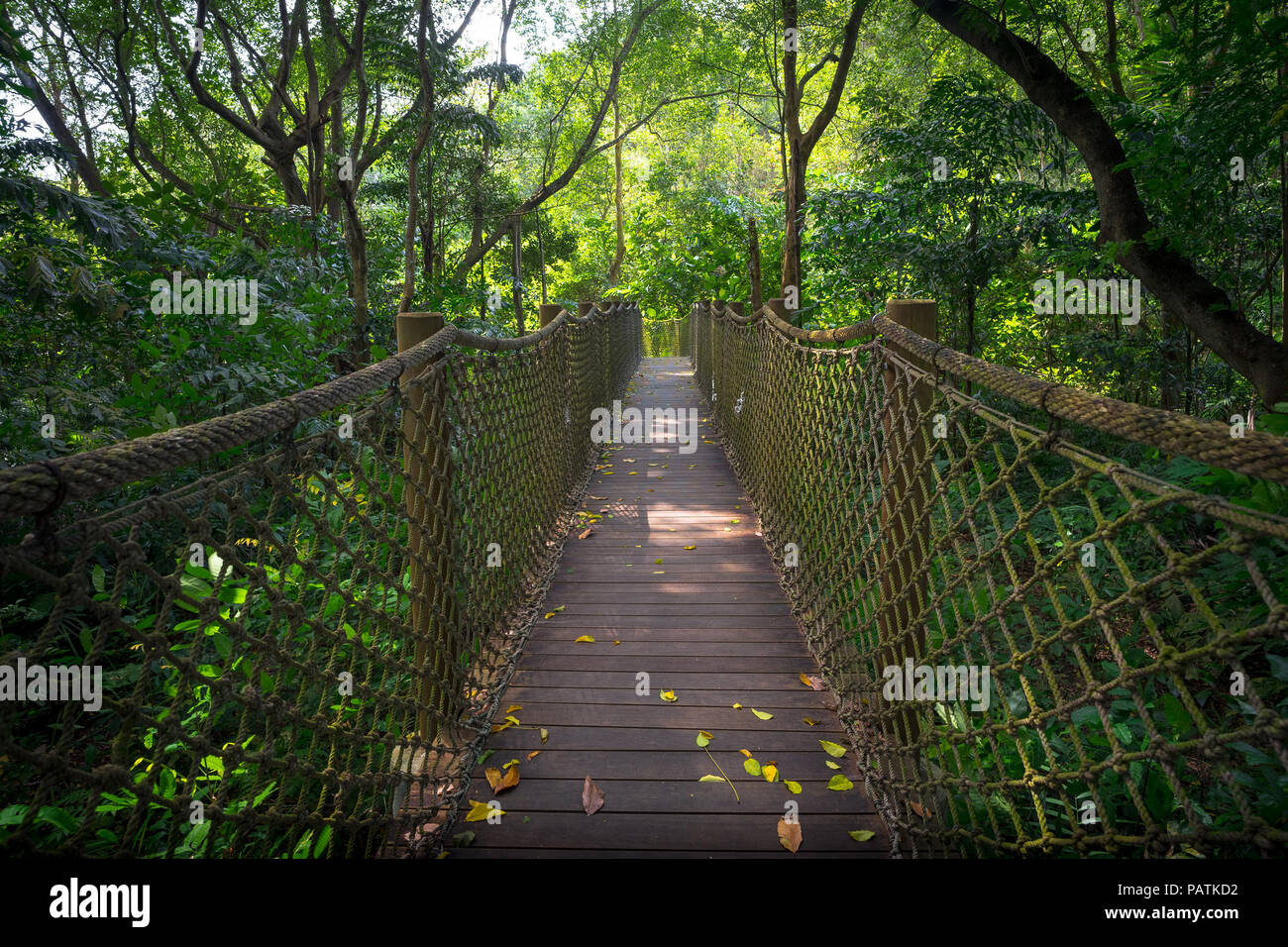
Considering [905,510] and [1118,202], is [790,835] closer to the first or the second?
[905,510]

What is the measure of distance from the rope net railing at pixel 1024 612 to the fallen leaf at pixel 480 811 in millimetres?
902

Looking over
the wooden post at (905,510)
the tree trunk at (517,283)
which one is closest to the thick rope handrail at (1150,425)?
the wooden post at (905,510)

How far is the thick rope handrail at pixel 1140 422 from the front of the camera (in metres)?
0.76

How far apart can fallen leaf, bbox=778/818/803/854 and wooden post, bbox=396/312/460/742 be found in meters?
0.87

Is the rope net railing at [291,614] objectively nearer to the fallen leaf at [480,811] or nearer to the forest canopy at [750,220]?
the fallen leaf at [480,811]

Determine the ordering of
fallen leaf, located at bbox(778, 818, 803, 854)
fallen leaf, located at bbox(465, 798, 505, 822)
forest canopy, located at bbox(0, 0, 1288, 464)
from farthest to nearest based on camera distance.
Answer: forest canopy, located at bbox(0, 0, 1288, 464) → fallen leaf, located at bbox(465, 798, 505, 822) → fallen leaf, located at bbox(778, 818, 803, 854)

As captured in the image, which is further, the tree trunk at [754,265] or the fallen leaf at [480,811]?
the tree trunk at [754,265]

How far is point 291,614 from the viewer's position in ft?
4.09

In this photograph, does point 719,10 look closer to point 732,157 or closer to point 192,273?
point 192,273

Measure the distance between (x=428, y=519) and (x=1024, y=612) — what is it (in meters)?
1.39

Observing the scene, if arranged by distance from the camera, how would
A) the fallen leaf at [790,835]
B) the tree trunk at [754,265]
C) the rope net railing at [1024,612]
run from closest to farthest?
1. the rope net railing at [1024,612]
2. the fallen leaf at [790,835]
3. the tree trunk at [754,265]

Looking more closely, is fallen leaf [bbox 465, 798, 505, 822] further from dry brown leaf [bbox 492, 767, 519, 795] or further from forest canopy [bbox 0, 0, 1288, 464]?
forest canopy [bbox 0, 0, 1288, 464]

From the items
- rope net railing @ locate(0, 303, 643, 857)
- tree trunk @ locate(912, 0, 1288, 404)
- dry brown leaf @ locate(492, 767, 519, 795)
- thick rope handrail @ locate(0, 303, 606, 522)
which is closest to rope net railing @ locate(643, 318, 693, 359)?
tree trunk @ locate(912, 0, 1288, 404)

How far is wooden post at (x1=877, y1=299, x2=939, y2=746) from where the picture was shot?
1.76 metres
